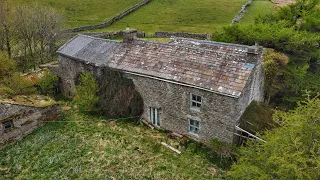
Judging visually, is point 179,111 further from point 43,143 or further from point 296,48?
point 296,48

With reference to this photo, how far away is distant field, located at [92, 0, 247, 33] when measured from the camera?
166 ft

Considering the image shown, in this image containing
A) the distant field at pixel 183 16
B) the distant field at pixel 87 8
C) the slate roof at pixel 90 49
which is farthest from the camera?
the distant field at pixel 87 8

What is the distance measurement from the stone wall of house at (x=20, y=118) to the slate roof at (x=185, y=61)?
5.80 metres

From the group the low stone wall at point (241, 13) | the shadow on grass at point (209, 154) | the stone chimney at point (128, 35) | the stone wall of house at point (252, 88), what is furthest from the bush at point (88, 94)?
the low stone wall at point (241, 13)

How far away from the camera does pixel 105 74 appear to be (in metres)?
21.8

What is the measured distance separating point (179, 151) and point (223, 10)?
47.9 meters

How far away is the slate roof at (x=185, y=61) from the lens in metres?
17.2

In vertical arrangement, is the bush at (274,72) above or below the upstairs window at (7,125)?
above

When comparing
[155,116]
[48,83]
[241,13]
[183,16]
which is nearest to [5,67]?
[48,83]

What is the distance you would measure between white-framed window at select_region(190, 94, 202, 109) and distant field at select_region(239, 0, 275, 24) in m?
37.4

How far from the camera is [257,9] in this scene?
57250 millimetres

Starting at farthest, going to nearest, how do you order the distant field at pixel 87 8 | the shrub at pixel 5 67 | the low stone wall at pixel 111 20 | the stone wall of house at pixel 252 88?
the distant field at pixel 87 8, the low stone wall at pixel 111 20, the shrub at pixel 5 67, the stone wall of house at pixel 252 88

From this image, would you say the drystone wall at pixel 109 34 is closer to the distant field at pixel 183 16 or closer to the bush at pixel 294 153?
the distant field at pixel 183 16

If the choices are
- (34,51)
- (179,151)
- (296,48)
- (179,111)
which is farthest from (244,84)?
(34,51)
